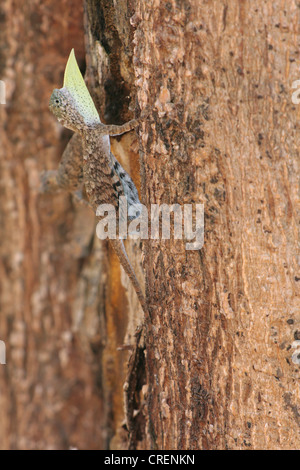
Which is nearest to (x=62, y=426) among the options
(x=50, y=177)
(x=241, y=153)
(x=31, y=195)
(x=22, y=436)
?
(x=22, y=436)

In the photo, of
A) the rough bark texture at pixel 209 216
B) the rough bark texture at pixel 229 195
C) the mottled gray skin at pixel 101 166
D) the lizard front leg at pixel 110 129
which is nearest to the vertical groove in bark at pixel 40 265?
the rough bark texture at pixel 209 216

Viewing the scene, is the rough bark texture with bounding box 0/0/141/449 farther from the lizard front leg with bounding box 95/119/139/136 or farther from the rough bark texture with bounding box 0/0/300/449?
the lizard front leg with bounding box 95/119/139/136

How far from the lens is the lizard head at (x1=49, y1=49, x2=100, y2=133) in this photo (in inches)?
62.4

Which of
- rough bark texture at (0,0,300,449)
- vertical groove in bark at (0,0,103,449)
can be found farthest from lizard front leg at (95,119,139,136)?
vertical groove in bark at (0,0,103,449)

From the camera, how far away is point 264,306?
48.9 inches

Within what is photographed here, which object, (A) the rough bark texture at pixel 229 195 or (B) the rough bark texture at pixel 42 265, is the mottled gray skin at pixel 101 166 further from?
(B) the rough bark texture at pixel 42 265

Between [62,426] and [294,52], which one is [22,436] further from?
[294,52]

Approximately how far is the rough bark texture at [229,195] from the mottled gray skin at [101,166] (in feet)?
0.58

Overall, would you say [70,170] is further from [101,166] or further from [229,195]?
[229,195]

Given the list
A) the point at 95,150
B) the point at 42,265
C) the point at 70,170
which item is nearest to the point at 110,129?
the point at 95,150

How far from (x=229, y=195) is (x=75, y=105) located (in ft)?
2.13

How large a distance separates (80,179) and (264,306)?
1.01 metres

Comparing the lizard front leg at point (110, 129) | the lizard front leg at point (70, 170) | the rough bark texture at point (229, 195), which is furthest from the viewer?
the lizard front leg at point (70, 170)

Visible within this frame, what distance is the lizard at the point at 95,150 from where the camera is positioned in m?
1.56
